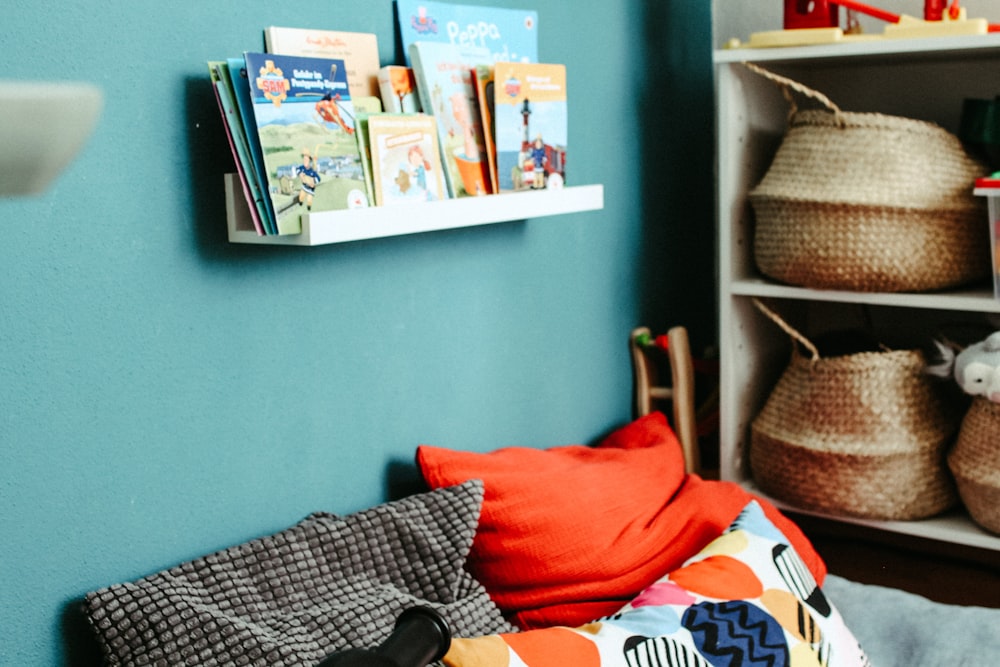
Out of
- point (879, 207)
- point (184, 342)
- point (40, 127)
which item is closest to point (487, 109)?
point (184, 342)

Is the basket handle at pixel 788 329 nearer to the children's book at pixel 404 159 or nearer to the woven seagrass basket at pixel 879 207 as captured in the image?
the woven seagrass basket at pixel 879 207

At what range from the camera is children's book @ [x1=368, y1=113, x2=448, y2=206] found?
1246mm

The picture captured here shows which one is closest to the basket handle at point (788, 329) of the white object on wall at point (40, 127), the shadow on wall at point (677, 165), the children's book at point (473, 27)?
the shadow on wall at point (677, 165)

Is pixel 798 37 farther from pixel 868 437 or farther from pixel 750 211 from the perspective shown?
pixel 868 437

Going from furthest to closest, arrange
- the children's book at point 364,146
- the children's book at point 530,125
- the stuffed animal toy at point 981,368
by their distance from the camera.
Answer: the stuffed animal toy at point 981,368, the children's book at point 530,125, the children's book at point 364,146

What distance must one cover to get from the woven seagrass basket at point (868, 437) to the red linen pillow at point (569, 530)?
0.73 ft

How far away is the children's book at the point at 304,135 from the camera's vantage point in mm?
1108

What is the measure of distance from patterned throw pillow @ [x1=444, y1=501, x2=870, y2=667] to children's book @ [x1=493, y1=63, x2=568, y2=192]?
1.97ft

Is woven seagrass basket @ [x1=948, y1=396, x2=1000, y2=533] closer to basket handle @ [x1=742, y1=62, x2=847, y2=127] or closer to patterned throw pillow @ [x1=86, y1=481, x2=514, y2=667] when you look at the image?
basket handle @ [x1=742, y1=62, x2=847, y2=127]

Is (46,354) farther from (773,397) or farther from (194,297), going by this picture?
(773,397)

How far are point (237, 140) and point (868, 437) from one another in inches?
47.4

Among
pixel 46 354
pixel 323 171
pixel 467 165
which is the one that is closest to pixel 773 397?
pixel 467 165

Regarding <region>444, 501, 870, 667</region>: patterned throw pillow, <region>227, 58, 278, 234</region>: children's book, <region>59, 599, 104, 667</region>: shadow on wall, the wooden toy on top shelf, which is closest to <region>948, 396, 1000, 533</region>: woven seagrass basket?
<region>444, 501, 870, 667</region>: patterned throw pillow

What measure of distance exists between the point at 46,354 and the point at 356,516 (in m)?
0.45
